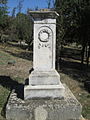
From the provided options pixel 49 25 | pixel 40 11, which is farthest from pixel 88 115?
pixel 40 11

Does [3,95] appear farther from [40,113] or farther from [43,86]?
[40,113]

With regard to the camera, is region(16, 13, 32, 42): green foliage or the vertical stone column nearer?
the vertical stone column

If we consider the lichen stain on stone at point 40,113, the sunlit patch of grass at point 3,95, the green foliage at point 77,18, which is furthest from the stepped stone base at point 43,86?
the green foliage at point 77,18

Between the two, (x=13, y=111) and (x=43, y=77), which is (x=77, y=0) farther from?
(x=13, y=111)

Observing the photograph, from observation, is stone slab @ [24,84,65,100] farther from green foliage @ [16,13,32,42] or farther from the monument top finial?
green foliage @ [16,13,32,42]

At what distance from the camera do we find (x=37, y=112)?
6.17 meters

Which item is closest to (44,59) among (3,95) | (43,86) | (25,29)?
(43,86)

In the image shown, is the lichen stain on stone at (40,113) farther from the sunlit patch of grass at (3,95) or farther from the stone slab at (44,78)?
the sunlit patch of grass at (3,95)

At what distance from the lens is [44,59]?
6992 mm

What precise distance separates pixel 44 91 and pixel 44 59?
3.28 ft

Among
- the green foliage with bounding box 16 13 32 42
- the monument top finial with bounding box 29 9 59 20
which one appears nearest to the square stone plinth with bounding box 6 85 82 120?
the monument top finial with bounding box 29 9 59 20

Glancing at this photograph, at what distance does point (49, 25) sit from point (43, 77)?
5.30 feet

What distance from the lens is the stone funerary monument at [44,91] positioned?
6168mm

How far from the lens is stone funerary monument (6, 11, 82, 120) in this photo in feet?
20.2
